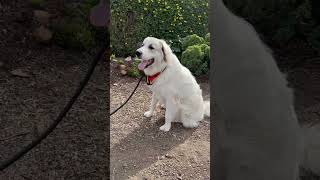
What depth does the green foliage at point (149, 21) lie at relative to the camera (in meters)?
5.19

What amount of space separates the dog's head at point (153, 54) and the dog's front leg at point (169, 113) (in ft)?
0.97

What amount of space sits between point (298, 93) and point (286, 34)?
198mm

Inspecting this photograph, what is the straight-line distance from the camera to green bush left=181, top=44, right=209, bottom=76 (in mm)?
4906

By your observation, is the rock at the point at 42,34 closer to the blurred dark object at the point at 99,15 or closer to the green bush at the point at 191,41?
the blurred dark object at the point at 99,15

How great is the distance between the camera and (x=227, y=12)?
5.66ft

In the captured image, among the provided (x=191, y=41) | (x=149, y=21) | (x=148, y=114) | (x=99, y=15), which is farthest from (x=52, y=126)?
(x=149, y=21)

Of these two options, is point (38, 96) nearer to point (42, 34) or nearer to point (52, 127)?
point (52, 127)

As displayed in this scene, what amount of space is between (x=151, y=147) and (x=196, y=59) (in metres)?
1.41

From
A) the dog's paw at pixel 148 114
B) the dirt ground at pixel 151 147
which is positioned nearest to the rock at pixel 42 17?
the dirt ground at pixel 151 147

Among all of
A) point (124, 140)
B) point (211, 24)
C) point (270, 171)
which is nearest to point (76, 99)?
point (211, 24)

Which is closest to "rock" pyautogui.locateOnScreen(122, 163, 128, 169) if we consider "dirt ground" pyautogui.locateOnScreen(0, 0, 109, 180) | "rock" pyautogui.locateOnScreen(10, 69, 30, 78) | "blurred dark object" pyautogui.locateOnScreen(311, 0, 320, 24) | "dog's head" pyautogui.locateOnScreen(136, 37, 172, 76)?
"dog's head" pyautogui.locateOnScreen(136, 37, 172, 76)

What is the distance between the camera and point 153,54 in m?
3.80

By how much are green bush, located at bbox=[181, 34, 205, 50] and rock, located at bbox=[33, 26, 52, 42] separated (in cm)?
316

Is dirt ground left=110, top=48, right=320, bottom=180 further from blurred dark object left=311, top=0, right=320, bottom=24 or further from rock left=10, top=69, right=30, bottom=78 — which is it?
blurred dark object left=311, top=0, right=320, bottom=24
